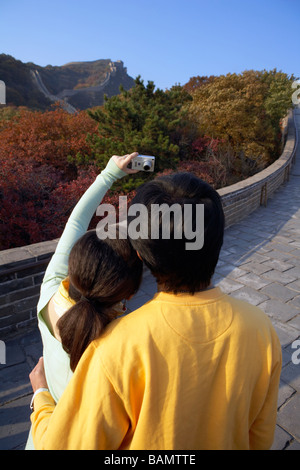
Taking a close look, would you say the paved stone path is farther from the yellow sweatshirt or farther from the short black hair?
the short black hair

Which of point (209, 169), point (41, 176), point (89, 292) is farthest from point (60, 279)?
point (209, 169)

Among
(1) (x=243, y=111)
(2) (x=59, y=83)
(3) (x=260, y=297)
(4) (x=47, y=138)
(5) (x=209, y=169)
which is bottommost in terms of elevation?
(3) (x=260, y=297)

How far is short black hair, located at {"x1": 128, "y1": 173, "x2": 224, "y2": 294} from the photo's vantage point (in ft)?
2.41

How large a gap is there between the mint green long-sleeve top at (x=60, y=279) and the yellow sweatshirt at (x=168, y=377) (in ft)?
0.95

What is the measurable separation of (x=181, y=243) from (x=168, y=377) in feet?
1.05

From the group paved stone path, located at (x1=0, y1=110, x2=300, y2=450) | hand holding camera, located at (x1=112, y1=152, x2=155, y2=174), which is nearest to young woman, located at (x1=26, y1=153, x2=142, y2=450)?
hand holding camera, located at (x1=112, y1=152, x2=155, y2=174)

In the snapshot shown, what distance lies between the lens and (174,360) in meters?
0.70

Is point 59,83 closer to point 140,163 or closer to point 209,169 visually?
point 209,169

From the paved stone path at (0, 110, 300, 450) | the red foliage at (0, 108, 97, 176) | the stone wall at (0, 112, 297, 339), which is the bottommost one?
the paved stone path at (0, 110, 300, 450)

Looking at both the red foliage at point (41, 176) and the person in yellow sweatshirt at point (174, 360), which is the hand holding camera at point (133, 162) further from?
the red foliage at point (41, 176)

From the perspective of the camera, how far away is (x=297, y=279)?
3.86 meters

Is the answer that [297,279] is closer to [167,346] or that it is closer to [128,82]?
[167,346]

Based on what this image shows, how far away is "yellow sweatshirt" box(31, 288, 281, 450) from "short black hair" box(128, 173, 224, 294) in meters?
0.05

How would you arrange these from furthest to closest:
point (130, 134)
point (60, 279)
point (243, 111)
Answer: point (243, 111)
point (130, 134)
point (60, 279)
